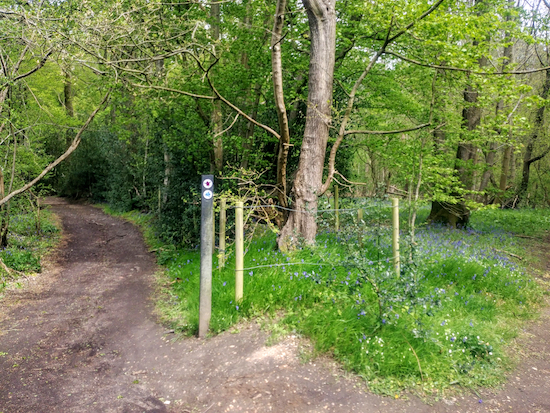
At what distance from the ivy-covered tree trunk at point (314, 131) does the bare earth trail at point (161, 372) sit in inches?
87.0

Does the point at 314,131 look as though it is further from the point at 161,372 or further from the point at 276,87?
the point at 161,372

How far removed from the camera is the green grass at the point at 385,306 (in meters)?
3.87

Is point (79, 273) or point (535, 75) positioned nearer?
point (79, 273)

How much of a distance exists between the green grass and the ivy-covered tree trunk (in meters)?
0.51

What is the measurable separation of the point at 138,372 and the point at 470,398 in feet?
11.3

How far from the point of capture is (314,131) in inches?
252

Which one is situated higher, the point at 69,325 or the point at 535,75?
the point at 535,75

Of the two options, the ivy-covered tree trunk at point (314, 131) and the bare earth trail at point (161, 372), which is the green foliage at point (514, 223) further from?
the ivy-covered tree trunk at point (314, 131)

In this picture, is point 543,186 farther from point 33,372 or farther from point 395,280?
point 33,372

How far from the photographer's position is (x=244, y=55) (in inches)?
365

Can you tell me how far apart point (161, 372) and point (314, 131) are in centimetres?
429

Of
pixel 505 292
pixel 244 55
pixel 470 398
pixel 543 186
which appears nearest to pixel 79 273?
pixel 244 55

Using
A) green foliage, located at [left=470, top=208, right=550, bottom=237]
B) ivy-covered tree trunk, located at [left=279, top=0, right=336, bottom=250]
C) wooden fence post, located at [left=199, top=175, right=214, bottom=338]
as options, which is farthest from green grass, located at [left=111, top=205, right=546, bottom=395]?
green foliage, located at [left=470, top=208, right=550, bottom=237]

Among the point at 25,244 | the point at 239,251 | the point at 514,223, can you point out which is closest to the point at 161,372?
the point at 239,251
